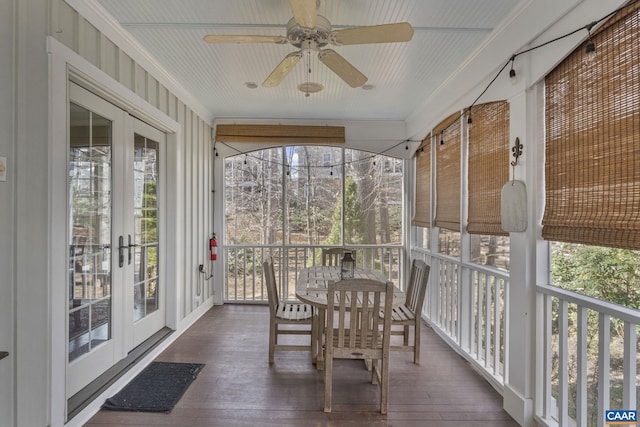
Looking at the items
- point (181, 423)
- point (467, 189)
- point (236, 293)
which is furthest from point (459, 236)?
point (236, 293)

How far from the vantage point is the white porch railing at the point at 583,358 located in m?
1.55

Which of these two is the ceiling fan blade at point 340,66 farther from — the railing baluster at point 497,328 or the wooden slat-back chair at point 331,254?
the wooden slat-back chair at point 331,254

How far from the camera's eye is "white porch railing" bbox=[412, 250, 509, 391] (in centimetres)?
268

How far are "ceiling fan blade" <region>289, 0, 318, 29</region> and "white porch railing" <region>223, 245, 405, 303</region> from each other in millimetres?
3526

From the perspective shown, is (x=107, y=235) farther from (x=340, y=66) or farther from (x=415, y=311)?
(x=415, y=311)

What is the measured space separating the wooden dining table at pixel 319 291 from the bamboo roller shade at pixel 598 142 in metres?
1.17

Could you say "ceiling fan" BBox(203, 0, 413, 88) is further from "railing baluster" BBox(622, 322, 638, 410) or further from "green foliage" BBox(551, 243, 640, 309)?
"railing baluster" BBox(622, 322, 638, 410)

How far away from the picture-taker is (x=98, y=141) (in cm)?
248

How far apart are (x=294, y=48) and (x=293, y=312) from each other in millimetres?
2270

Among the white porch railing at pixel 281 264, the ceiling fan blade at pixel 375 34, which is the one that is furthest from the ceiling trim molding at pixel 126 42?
the white porch railing at pixel 281 264

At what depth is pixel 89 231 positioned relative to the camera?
239 centimetres

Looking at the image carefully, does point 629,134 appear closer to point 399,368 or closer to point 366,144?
point 399,368

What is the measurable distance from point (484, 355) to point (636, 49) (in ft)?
8.11

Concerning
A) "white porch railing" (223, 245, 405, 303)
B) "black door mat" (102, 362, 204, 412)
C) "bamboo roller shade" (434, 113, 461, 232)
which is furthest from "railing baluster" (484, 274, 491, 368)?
"black door mat" (102, 362, 204, 412)
